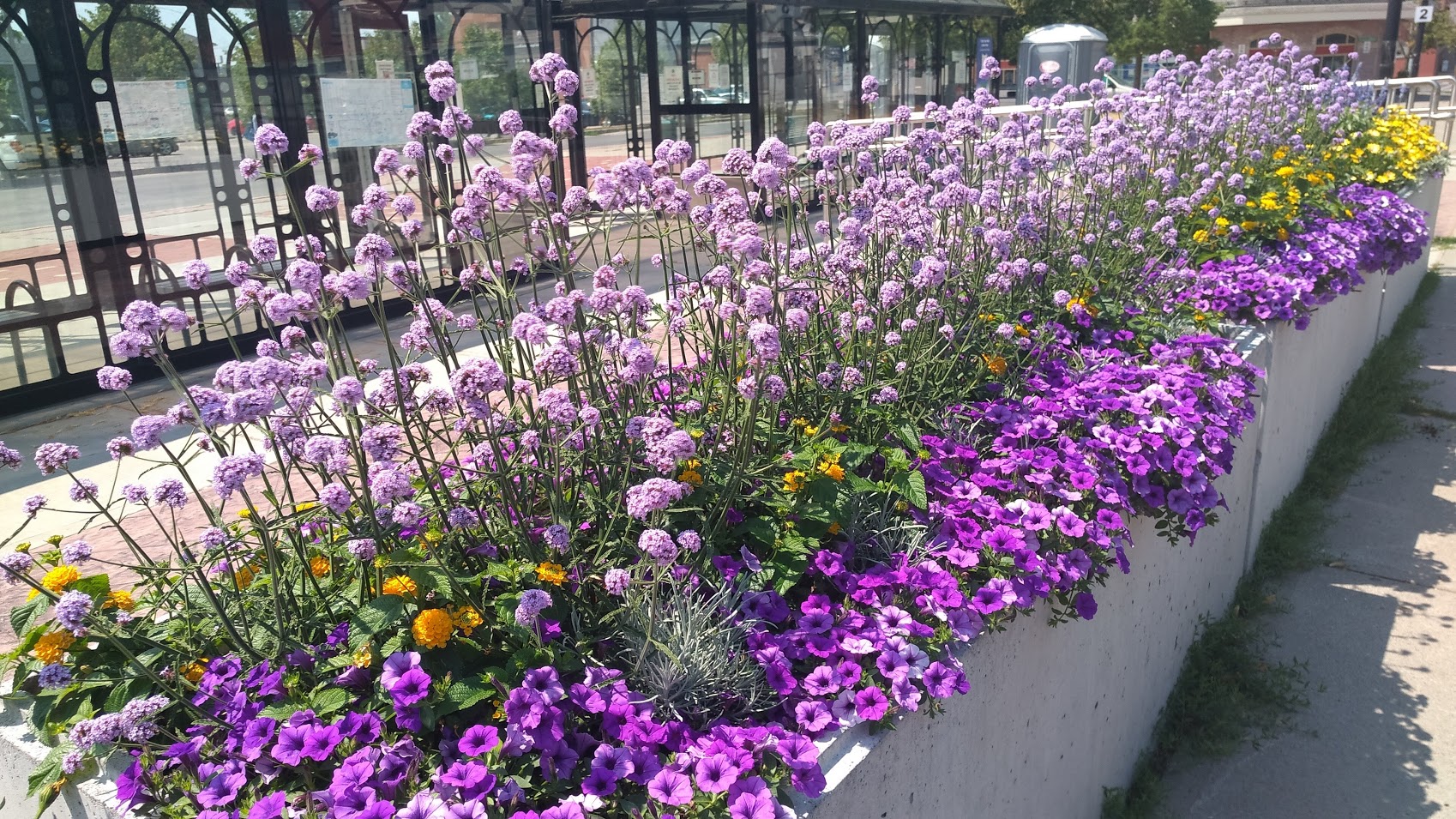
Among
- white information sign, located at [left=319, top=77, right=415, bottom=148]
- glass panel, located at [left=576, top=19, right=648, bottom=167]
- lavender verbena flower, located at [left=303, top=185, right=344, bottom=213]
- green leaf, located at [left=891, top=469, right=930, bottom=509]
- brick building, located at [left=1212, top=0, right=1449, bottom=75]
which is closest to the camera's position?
lavender verbena flower, located at [left=303, top=185, right=344, bottom=213]

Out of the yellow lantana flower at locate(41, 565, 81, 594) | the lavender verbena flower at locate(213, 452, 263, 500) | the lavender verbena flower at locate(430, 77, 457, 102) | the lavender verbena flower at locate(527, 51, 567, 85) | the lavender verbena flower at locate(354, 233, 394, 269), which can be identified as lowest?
the yellow lantana flower at locate(41, 565, 81, 594)

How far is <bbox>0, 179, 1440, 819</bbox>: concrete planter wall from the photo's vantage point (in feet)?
6.75

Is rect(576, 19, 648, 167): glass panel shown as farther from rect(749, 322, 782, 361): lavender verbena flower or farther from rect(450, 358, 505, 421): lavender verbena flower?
rect(450, 358, 505, 421): lavender verbena flower

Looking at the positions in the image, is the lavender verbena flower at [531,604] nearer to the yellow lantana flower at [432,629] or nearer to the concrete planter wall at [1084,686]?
the yellow lantana flower at [432,629]

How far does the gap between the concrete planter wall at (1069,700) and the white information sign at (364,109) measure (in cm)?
584

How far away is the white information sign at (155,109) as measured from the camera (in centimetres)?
622

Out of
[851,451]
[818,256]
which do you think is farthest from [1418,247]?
[851,451]

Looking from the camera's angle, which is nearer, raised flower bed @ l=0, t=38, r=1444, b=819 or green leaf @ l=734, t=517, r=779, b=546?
raised flower bed @ l=0, t=38, r=1444, b=819

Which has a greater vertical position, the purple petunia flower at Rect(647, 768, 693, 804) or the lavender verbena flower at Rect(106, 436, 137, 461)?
the lavender verbena flower at Rect(106, 436, 137, 461)

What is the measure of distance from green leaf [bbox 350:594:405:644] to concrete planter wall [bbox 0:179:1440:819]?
0.49 metres

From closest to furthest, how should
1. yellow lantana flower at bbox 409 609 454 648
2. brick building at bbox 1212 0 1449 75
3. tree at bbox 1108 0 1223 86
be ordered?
yellow lantana flower at bbox 409 609 454 648, tree at bbox 1108 0 1223 86, brick building at bbox 1212 0 1449 75

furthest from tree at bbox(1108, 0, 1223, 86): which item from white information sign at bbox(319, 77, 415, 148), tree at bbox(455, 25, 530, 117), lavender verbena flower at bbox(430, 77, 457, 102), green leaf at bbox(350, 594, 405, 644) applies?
green leaf at bbox(350, 594, 405, 644)

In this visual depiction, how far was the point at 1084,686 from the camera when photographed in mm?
2961

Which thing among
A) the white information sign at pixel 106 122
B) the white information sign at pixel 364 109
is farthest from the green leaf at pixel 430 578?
the white information sign at pixel 364 109
